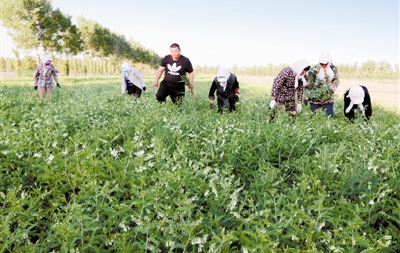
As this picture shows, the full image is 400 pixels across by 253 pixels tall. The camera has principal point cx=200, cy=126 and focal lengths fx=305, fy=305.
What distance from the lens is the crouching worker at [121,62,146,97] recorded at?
35.1 feet

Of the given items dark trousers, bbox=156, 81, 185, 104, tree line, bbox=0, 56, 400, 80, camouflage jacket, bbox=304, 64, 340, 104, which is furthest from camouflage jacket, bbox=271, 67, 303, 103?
tree line, bbox=0, 56, 400, 80

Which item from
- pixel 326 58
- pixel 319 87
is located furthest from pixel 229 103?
pixel 326 58

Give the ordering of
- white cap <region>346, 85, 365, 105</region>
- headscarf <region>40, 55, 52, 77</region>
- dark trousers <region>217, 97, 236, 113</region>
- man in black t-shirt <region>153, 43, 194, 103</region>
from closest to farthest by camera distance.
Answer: white cap <region>346, 85, 365, 105</region>, dark trousers <region>217, 97, 236, 113</region>, man in black t-shirt <region>153, 43, 194, 103</region>, headscarf <region>40, 55, 52, 77</region>

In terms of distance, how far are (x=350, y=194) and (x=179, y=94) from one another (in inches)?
240

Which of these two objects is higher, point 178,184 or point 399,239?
point 178,184

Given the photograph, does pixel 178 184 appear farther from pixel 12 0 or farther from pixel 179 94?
pixel 12 0

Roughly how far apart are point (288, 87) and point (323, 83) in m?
1.03

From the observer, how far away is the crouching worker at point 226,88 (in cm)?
781

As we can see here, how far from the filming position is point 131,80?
35.7 ft

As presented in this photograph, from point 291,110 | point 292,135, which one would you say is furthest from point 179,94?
point 292,135

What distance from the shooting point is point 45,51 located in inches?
1886

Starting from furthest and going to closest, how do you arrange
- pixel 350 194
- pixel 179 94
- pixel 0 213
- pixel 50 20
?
1. pixel 50 20
2. pixel 179 94
3. pixel 350 194
4. pixel 0 213

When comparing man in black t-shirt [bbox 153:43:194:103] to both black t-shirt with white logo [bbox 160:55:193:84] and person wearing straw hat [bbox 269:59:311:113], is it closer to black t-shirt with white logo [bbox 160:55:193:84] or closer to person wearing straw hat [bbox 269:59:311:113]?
black t-shirt with white logo [bbox 160:55:193:84]

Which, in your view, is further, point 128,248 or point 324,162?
point 324,162
